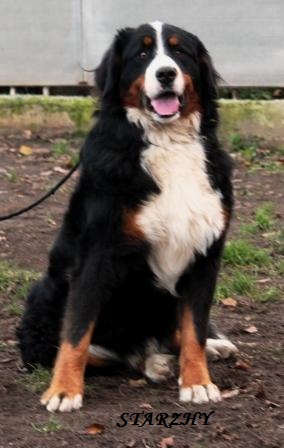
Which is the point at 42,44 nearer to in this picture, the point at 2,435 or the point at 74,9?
the point at 74,9

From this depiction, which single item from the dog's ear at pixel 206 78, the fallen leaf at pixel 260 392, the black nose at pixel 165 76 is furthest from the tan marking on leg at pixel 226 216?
the fallen leaf at pixel 260 392

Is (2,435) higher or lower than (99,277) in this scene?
lower

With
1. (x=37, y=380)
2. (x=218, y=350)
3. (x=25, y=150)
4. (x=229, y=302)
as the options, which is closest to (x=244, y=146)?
(x=25, y=150)

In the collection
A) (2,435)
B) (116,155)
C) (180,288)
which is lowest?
(2,435)

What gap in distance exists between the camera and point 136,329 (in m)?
4.99

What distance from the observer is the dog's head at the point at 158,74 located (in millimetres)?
4613

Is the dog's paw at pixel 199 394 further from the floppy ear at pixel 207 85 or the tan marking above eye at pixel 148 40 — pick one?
the tan marking above eye at pixel 148 40

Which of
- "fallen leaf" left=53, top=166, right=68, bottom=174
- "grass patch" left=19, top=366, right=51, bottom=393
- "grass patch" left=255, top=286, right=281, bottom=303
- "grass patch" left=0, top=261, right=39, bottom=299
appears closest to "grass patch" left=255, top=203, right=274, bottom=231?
"grass patch" left=255, top=286, right=281, bottom=303

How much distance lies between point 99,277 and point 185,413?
2.42 feet

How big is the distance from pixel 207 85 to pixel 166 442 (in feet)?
5.77

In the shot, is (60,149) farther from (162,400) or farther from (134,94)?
(162,400)

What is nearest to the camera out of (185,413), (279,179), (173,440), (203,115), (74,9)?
(173,440)

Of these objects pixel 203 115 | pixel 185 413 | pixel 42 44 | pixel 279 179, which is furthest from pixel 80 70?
pixel 185 413

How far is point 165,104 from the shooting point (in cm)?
467
